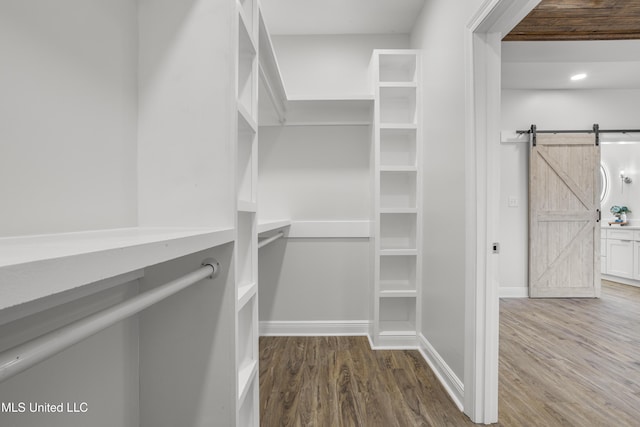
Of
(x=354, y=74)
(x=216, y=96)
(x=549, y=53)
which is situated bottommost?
(x=216, y=96)

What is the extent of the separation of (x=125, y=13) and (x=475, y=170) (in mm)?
1472

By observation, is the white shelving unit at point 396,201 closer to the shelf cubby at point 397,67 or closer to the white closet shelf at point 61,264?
the shelf cubby at point 397,67

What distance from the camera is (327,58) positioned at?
2.68 meters

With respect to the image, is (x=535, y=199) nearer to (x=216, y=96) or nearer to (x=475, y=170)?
(x=475, y=170)

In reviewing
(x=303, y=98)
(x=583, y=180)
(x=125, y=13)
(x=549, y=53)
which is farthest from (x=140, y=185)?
(x=583, y=180)

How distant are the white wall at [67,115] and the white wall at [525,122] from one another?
13.0 ft

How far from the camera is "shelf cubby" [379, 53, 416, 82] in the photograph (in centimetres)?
238

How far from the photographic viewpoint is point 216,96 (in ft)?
2.86

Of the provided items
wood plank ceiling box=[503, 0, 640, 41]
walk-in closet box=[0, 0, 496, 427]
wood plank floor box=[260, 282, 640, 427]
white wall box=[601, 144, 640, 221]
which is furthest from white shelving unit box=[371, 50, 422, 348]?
white wall box=[601, 144, 640, 221]

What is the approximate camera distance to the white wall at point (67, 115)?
540mm

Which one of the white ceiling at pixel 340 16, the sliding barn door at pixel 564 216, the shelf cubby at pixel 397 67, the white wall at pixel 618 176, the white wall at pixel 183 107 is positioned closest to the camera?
the white wall at pixel 183 107

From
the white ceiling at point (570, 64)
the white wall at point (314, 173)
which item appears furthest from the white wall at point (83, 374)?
the white ceiling at point (570, 64)

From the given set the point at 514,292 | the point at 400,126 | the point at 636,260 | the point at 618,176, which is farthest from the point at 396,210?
the point at 618,176

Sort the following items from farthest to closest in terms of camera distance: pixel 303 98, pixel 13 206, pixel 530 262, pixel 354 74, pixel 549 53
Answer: pixel 530 262
pixel 549 53
pixel 354 74
pixel 303 98
pixel 13 206
